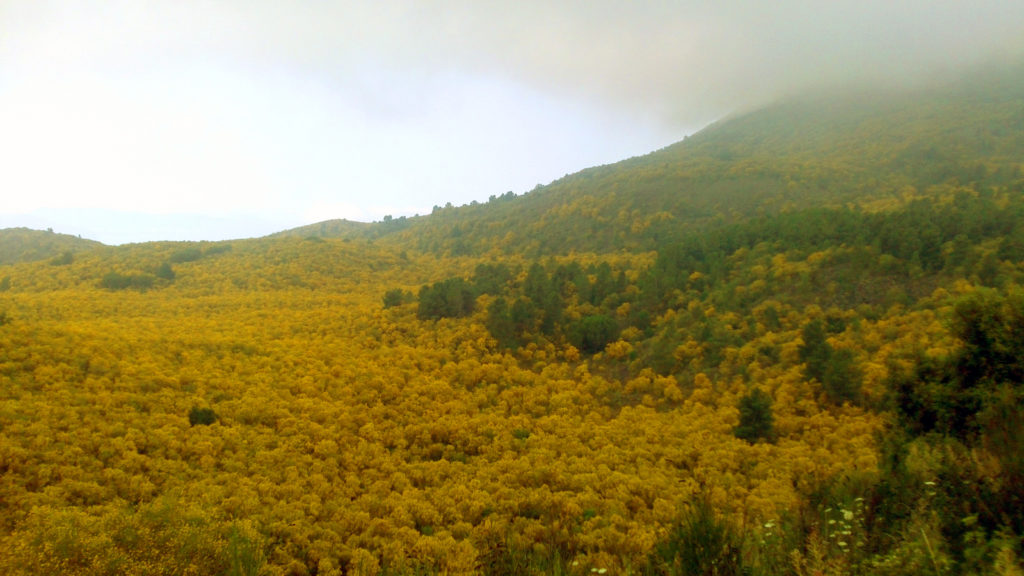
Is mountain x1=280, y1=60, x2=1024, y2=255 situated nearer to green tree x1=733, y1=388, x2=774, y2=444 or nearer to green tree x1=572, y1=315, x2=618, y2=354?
green tree x1=572, y1=315, x2=618, y2=354

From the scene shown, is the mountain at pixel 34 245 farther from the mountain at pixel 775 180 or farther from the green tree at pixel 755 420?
the green tree at pixel 755 420

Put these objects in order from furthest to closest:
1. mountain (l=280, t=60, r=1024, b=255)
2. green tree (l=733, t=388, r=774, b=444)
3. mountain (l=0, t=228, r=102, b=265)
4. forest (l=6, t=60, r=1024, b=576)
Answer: mountain (l=0, t=228, r=102, b=265) → mountain (l=280, t=60, r=1024, b=255) → green tree (l=733, t=388, r=774, b=444) → forest (l=6, t=60, r=1024, b=576)

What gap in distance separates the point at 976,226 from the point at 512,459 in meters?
23.8

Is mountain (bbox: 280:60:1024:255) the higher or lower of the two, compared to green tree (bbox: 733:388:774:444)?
higher

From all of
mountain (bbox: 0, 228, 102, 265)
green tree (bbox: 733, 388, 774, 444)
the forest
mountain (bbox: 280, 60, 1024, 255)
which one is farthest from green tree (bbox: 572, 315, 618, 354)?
mountain (bbox: 0, 228, 102, 265)

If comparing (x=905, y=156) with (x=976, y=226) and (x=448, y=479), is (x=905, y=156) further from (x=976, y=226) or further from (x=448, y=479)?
(x=448, y=479)

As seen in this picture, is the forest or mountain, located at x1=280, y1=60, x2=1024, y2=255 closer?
the forest

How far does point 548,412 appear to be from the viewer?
18.2 m

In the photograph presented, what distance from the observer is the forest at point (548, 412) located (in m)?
6.62

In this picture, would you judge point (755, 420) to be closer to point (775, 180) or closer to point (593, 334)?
point (593, 334)

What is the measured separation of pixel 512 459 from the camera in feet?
46.1

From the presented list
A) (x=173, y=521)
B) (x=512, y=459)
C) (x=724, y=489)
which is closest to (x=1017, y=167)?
(x=724, y=489)

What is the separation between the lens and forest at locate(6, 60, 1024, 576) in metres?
6.62

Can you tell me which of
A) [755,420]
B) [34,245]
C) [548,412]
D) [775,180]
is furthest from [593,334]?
[34,245]
